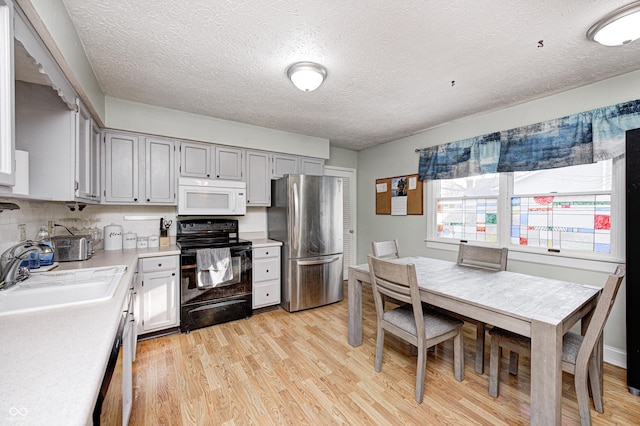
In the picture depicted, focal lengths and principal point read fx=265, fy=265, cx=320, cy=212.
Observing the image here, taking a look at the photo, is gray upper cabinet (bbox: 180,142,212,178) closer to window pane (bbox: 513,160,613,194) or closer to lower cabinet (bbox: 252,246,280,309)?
lower cabinet (bbox: 252,246,280,309)

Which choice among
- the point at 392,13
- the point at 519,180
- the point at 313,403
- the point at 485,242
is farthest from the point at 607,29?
the point at 313,403

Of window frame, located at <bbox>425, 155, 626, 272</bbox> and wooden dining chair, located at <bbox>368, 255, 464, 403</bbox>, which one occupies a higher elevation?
window frame, located at <bbox>425, 155, 626, 272</bbox>

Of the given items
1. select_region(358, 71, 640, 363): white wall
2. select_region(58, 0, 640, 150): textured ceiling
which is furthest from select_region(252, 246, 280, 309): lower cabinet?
select_region(358, 71, 640, 363): white wall

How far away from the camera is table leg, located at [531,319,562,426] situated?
1.32 m

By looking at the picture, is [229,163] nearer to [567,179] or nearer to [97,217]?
[97,217]

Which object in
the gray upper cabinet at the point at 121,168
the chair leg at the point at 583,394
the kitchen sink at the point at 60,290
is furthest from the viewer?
the gray upper cabinet at the point at 121,168

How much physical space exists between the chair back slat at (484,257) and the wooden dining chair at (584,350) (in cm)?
75

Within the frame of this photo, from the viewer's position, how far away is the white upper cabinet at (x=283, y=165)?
3.71 m

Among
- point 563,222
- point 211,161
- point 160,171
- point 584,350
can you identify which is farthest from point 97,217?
point 563,222

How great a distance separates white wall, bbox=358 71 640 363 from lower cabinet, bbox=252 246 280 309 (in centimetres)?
191

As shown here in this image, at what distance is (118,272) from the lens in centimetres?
179

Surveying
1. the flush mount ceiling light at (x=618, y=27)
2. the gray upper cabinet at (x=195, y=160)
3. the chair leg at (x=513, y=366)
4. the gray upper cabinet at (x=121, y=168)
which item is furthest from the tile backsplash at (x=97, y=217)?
the flush mount ceiling light at (x=618, y=27)

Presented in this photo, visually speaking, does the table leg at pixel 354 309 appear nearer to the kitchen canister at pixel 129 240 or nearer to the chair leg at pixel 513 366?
the chair leg at pixel 513 366

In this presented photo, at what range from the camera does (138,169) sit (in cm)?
288
